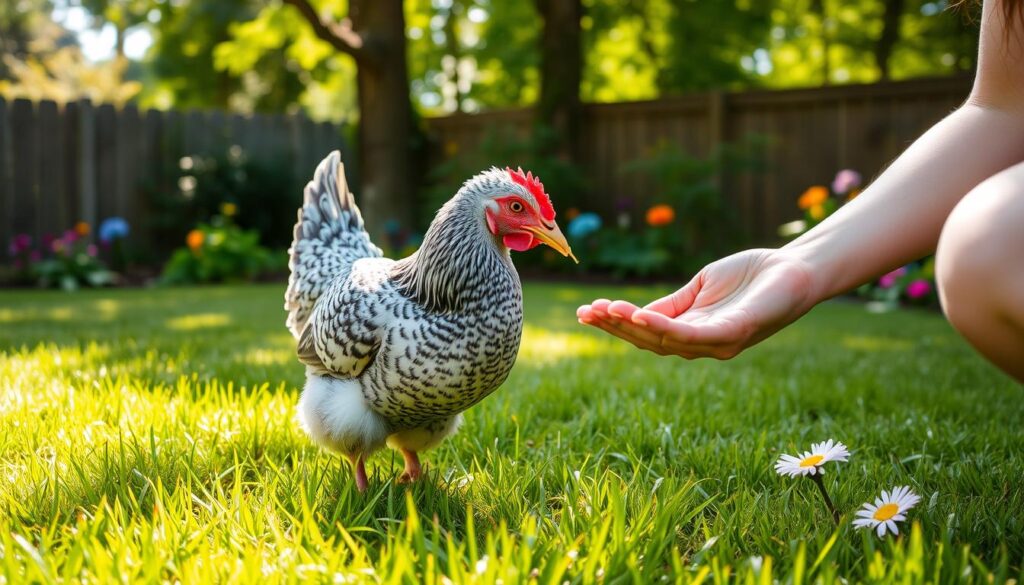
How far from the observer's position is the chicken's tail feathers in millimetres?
2766

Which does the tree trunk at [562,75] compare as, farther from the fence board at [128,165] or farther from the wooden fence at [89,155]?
the fence board at [128,165]

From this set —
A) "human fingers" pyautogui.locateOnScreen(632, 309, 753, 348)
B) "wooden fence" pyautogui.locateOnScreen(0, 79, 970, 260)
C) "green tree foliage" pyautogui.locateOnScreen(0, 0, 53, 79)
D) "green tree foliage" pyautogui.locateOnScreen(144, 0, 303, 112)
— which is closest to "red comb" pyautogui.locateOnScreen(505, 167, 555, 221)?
"human fingers" pyautogui.locateOnScreen(632, 309, 753, 348)

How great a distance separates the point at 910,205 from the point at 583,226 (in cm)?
778

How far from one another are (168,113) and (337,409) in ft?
33.1

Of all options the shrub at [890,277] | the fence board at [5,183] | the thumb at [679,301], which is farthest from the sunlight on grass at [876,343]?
the fence board at [5,183]

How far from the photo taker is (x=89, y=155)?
10.1 m

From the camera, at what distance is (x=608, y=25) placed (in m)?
14.1

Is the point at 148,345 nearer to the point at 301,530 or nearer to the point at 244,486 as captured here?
the point at 244,486

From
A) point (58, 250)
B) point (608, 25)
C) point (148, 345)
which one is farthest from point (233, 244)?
point (608, 25)

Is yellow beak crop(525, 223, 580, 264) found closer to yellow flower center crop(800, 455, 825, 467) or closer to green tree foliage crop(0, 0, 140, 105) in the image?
yellow flower center crop(800, 455, 825, 467)

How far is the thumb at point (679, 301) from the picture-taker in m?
1.95

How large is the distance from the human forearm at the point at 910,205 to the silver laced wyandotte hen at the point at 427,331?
0.64 metres

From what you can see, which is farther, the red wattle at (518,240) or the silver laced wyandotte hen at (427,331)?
the red wattle at (518,240)

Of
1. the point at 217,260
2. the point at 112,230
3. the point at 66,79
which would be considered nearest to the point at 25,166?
Result: the point at 112,230
